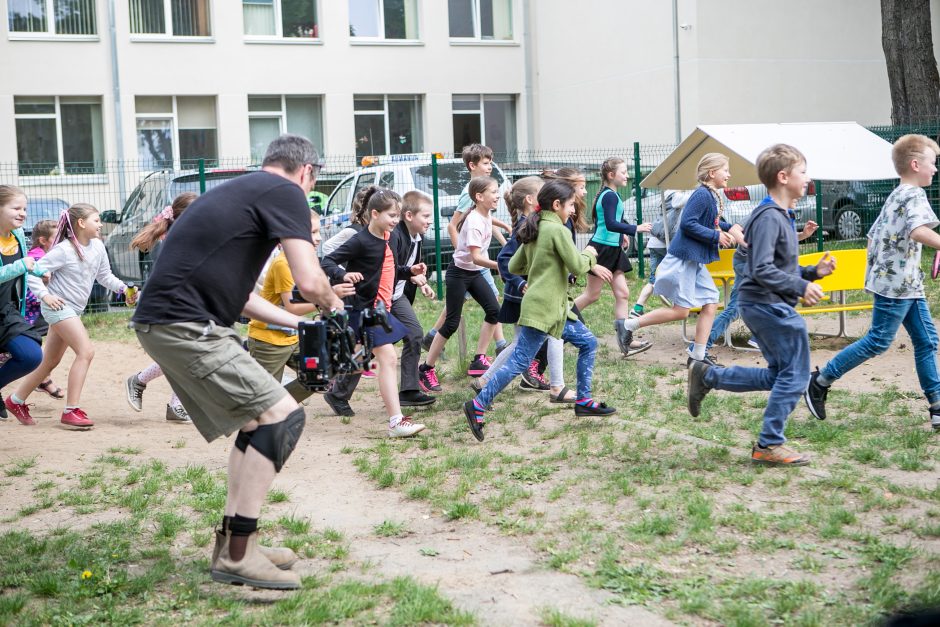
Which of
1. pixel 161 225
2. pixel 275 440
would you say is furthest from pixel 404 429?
pixel 275 440

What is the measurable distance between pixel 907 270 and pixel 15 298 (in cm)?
617

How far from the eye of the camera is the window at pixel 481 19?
28.5 m

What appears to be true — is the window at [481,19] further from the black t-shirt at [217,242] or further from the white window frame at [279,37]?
the black t-shirt at [217,242]

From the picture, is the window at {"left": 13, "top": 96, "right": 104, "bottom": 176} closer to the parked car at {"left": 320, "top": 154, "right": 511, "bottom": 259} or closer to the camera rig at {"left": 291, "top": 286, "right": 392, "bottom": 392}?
the parked car at {"left": 320, "top": 154, "right": 511, "bottom": 259}

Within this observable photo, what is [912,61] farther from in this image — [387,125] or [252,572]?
[252,572]

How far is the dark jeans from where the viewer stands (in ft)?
26.1

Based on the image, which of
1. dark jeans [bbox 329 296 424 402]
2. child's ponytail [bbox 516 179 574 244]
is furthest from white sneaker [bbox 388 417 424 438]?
child's ponytail [bbox 516 179 574 244]

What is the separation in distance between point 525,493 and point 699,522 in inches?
40.8

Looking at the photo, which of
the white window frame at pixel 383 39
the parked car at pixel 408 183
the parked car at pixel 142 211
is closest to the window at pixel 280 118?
the white window frame at pixel 383 39

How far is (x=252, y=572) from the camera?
4.28 m

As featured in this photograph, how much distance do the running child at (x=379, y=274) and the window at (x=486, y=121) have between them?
21.3m

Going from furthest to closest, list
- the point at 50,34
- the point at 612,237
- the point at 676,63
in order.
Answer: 1. the point at 50,34
2. the point at 676,63
3. the point at 612,237

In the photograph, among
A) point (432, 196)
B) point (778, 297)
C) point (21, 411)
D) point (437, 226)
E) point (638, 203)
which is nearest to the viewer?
point (778, 297)

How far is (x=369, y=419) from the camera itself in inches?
314
